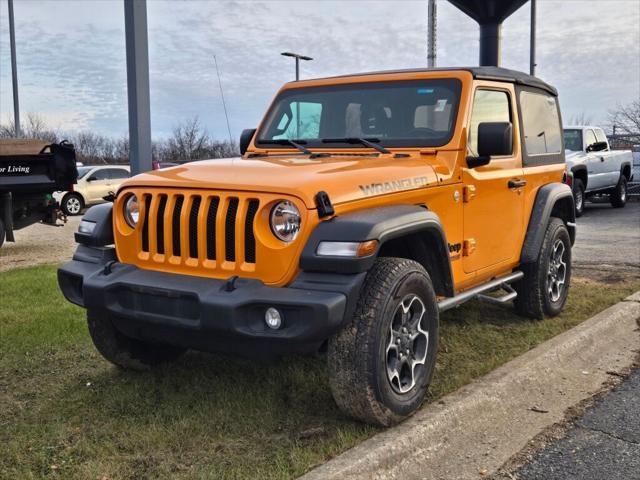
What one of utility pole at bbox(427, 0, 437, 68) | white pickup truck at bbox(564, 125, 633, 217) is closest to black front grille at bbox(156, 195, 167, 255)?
utility pole at bbox(427, 0, 437, 68)

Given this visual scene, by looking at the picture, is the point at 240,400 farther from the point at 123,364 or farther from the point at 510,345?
the point at 510,345

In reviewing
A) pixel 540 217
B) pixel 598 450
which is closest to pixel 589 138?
pixel 540 217

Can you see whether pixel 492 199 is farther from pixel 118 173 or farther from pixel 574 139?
pixel 118 173

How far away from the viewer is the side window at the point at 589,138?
604 inches

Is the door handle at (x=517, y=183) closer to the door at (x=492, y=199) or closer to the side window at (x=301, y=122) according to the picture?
the door at (x=492, y=199)

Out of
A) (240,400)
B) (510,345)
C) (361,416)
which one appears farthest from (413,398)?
(510,345)

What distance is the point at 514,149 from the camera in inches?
207

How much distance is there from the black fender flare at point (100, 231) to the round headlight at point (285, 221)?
3.91ft

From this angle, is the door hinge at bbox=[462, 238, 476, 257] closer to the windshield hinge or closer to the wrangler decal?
the wrangler decal

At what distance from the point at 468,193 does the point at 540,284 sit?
1.52m

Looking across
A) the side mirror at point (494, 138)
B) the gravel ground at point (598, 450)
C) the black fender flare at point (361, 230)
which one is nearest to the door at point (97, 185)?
the side mirror at point (494, 138)

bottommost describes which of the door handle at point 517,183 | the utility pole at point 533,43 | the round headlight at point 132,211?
the round headlight at point 132,211

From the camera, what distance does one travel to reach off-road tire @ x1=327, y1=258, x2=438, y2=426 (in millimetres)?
3266

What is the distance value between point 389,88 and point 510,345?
2.12 metres
